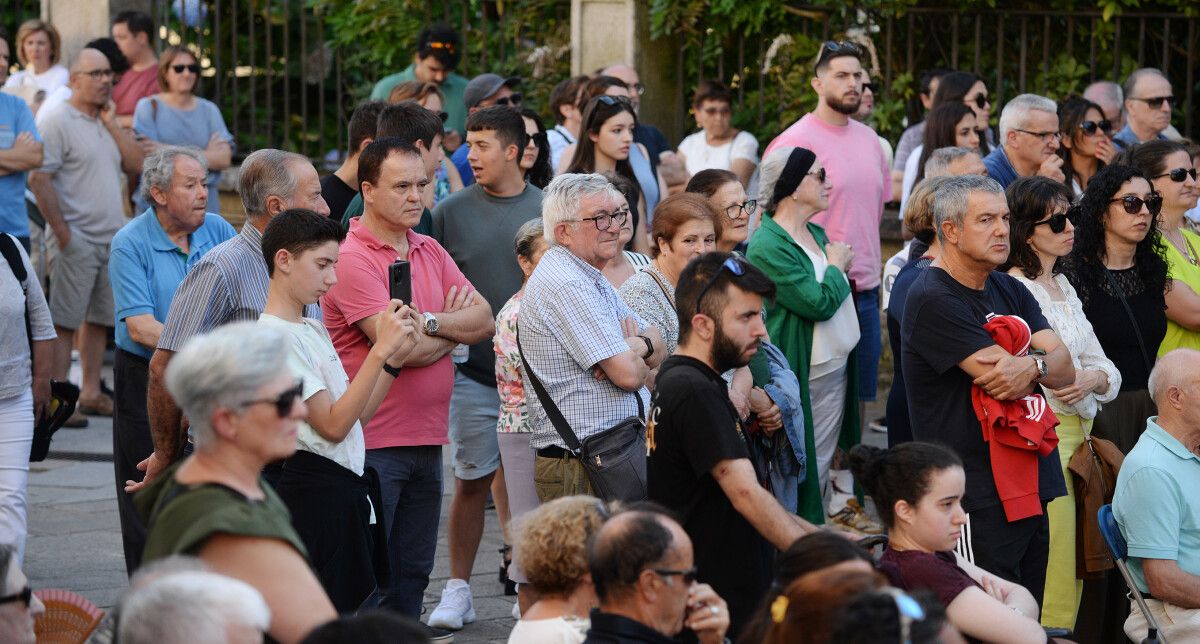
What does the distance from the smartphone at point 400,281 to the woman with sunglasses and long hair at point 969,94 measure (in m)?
4.77

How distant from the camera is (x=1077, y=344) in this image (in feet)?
19.7

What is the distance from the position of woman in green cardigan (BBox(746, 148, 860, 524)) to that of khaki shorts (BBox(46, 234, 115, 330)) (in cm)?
505

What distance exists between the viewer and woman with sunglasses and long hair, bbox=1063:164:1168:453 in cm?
646

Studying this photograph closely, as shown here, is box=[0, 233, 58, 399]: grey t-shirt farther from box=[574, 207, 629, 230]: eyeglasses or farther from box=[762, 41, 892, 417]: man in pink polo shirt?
box=[762, 41, 892, 417]: man in pink polo shirt

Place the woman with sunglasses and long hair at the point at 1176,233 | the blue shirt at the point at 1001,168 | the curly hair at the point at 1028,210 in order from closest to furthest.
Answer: the curly hair at the point at 1028,210 < the woman with sunglasses and long hair at the point at 1176,233 < the blue shirt at the point at 1001,168

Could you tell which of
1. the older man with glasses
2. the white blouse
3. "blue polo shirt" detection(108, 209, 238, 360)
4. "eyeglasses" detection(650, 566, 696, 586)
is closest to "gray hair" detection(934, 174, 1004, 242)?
the white blouse

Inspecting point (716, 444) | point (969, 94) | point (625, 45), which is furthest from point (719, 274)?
point (625, 45)

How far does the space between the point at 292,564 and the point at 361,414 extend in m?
1.65

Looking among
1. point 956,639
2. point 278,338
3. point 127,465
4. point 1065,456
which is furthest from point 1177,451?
point 127,465

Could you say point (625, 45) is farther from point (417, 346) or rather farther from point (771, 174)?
point (417, 346)

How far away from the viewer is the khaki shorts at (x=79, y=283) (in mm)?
9992

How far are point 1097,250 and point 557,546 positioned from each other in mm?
3493

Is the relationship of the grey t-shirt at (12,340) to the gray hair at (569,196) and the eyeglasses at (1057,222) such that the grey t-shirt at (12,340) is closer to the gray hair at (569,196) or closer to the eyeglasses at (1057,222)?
the gray hair at (569,196)

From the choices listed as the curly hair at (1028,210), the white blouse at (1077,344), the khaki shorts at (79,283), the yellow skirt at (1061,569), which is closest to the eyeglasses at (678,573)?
the yellow skirt at (1061,569)
